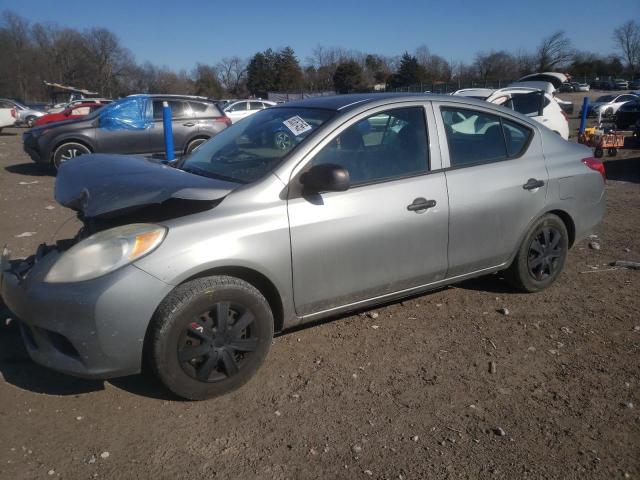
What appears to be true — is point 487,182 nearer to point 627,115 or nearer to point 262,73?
point 627,115

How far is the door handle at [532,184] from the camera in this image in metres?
4.16

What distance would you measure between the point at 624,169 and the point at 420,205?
1011 cm

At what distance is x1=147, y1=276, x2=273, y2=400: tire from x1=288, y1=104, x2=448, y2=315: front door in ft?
1.11

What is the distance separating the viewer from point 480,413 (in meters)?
2.95

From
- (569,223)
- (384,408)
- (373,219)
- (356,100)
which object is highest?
(356,100)

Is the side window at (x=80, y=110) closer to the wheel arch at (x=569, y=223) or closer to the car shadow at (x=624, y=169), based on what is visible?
the car shadow at (x=624, y=169)

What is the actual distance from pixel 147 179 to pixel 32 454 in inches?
61.4

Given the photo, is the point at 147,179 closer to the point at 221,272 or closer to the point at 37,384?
the point at 221,272

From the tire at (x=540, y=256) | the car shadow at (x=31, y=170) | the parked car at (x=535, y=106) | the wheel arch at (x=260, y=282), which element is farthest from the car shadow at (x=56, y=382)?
the parked car at (x=535, y=106)

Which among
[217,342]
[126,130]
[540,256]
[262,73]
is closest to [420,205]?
[540,256]

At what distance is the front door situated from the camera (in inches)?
128

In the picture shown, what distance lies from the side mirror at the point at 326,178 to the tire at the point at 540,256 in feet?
6.35

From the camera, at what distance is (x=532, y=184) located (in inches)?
165

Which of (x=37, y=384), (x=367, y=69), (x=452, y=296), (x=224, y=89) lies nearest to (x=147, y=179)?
(x=37, y=384)
